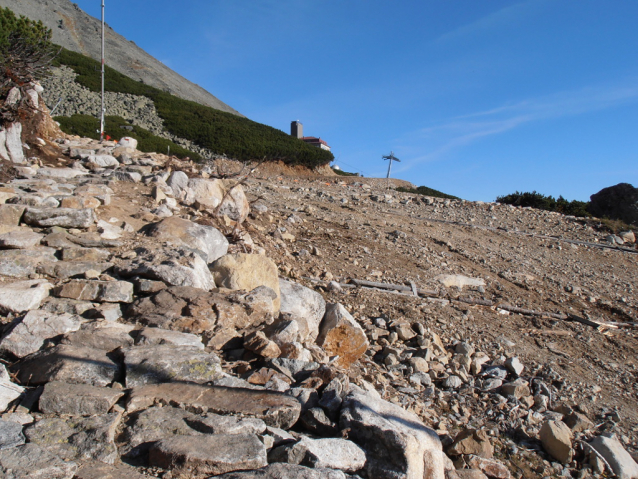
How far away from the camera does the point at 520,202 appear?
16891 mm

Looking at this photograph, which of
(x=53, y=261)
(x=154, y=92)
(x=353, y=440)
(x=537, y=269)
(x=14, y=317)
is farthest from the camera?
(x=154, y=92)

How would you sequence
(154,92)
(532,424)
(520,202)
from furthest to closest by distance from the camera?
(154,92) → (520,202) → (532,424)

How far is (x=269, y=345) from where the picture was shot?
9.71 feet

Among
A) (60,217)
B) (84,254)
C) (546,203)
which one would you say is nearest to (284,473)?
(84,254)

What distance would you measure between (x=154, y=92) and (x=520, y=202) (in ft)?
78.8

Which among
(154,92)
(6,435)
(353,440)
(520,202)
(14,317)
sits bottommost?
(353,440)

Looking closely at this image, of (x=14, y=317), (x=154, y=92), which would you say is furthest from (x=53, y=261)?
(x=154, y=92)

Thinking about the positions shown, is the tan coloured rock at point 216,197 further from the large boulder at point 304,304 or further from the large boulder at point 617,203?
the large boulder at point 617,203

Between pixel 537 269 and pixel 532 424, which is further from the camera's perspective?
pixel 537 269

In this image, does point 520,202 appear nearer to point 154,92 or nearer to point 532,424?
point 532,424

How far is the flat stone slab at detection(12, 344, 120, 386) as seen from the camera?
2314 millimetres

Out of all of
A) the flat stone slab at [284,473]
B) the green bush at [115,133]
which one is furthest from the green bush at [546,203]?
the flat stone slab at [284,473]

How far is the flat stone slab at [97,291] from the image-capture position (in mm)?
3068

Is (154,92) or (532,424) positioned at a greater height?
(154,92)
